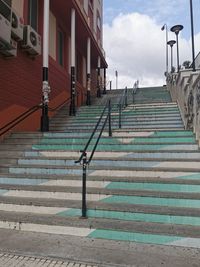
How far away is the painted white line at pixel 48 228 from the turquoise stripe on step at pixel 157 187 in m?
1.09

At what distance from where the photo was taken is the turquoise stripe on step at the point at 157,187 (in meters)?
4.60

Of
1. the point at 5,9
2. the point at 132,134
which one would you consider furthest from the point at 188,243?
the point at 5,9

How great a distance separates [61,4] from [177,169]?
8.83m

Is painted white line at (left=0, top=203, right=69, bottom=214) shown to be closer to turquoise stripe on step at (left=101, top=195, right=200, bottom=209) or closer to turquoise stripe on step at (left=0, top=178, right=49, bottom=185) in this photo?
turquoise stripe on step at (left=0, top=178, right=49, bottom=185)

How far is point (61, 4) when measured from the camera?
441 inches

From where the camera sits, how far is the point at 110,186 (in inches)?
193

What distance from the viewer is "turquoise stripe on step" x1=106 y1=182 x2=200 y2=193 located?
181 inches

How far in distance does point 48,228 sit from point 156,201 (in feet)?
5.47

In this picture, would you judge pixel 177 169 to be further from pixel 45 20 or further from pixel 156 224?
pixel 45 20

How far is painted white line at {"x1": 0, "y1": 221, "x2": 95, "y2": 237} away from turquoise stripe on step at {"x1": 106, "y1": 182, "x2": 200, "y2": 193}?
1.09 metres

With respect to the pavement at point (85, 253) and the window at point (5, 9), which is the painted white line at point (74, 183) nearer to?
the pavement at point (85, 253)

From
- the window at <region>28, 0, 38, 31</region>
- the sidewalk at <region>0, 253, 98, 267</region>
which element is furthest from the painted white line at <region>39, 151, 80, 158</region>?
the window at <region>28, 0, 38, 31</region>

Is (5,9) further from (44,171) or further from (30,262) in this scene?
(30,262)

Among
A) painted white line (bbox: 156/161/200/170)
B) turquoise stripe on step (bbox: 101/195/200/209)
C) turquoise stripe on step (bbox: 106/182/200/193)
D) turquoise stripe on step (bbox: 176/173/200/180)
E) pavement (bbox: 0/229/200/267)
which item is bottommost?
pavement (bbox: 0/229/200/267)
